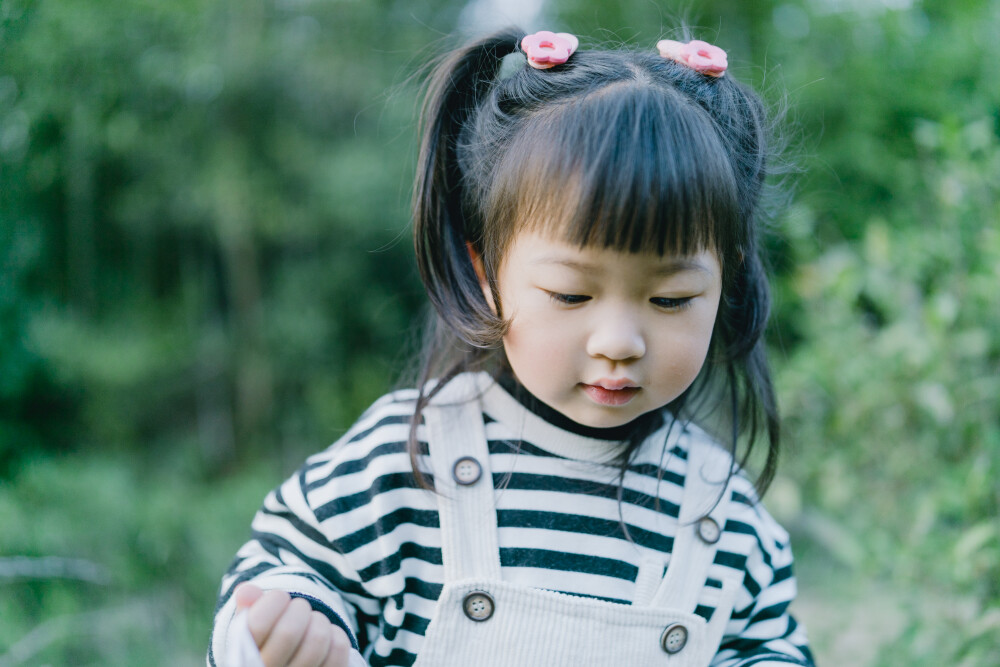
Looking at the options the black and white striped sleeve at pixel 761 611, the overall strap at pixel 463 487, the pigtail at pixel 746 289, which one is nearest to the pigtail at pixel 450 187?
the overall strap at pixel 463 487

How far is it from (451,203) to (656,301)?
1.35ft

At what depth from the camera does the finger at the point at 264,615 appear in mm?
850

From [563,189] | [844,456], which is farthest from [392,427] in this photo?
[844,456]

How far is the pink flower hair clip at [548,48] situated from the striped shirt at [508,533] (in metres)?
0.49

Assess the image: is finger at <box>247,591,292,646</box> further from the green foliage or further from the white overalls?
the green foliage

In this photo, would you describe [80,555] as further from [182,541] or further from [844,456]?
[844,456]

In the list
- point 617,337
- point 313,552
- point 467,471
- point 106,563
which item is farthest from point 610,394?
point 106,563

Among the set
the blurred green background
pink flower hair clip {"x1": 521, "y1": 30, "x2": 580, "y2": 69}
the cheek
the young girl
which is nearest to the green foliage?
the blurred green background

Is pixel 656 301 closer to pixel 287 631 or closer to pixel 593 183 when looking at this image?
pixel 593 183

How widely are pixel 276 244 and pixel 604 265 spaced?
2983 mm

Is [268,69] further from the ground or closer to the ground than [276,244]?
further from the ground

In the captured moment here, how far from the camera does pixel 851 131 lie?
12.6 ft

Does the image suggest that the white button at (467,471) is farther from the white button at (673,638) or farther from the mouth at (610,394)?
the white button at (673,638)

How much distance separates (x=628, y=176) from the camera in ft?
2.97
